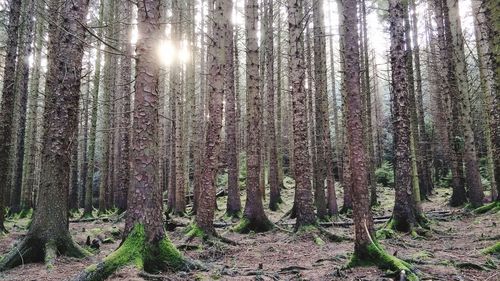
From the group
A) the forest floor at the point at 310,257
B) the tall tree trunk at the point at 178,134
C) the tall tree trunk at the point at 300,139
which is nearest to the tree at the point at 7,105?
the forest floor at the point at 310,257

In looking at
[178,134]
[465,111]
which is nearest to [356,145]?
[465,111]

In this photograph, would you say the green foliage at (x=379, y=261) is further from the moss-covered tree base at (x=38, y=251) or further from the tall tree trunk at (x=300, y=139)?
the moss-covered tree base at (x=38, y=251)

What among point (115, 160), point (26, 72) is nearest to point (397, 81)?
point (26, 72)

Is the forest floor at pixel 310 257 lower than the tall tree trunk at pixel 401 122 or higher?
lower

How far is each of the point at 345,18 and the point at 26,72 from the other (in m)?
13.6

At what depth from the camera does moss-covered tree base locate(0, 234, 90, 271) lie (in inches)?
248

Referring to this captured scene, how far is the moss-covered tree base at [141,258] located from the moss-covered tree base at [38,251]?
1895 mm

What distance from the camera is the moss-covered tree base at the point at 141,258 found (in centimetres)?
485

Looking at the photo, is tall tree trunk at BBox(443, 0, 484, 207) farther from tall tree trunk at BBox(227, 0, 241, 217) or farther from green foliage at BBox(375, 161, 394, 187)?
green foliage at BBox(375, 161, 394, 187)

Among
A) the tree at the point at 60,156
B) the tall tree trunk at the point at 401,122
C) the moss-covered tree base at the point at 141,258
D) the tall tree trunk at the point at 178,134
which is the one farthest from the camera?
the tall tree trunk at the point at 178,134

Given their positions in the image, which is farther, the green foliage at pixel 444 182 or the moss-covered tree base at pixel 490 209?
the green foliage at pixel 444 182

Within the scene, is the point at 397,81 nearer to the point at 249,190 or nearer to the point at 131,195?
the point at 249,190

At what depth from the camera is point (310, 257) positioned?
7164mm

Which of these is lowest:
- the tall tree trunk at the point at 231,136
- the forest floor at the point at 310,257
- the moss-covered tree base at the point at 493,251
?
the forest floor at the point at 310,257
